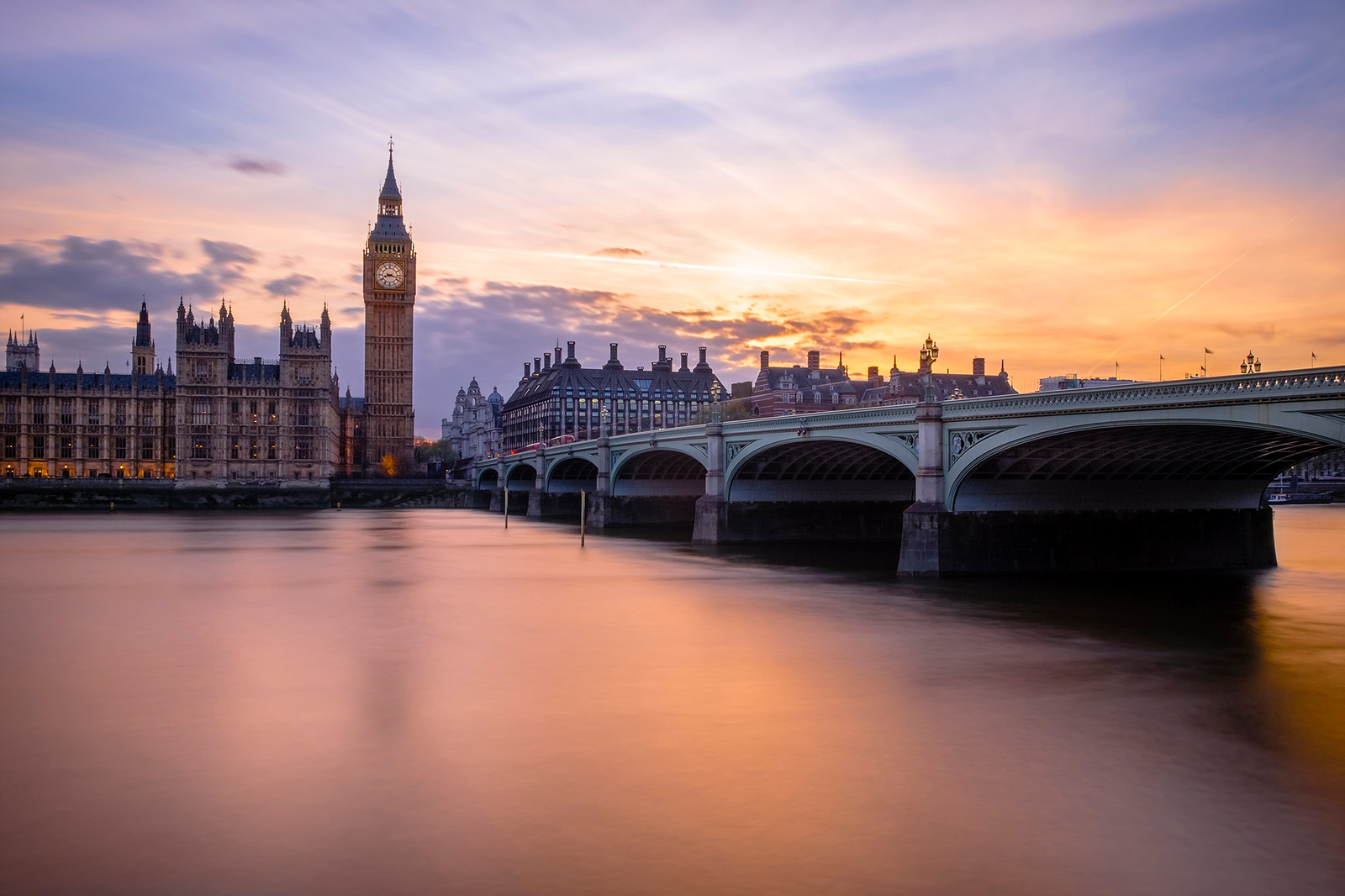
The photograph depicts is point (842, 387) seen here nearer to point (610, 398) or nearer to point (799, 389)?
point (799, 389)

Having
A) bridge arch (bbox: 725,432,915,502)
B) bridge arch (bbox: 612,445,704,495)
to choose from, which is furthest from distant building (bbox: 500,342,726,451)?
bridge arch (bbox: 725,432,915,502)

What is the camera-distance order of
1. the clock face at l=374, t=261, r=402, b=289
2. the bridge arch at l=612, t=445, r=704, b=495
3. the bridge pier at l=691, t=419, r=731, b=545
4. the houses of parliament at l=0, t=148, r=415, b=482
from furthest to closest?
the clock face at l=374, t=261, r=402, b=289
the houses of parliament at l=0, t=148, r=415, b=482
the bridge arch at l=612, t=445, r=704, b=495
the bridge pier at l=691, t=419, r=731, b=545

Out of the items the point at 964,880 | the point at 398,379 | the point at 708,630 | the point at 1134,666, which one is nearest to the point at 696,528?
the point at 708,630

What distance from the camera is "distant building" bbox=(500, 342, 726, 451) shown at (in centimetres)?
17688

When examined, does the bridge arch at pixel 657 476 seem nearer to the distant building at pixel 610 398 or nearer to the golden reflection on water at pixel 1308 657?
the golden reflection on water at pixel 1308 657

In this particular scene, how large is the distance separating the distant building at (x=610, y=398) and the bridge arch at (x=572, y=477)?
7002cm

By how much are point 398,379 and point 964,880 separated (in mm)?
154020

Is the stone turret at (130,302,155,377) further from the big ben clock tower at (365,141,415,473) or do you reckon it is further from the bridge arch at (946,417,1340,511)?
the bridge arch at (946,417,1340,511)

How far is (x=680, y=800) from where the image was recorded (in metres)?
12.6

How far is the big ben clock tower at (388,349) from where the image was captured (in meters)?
154

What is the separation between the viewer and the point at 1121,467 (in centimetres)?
3697

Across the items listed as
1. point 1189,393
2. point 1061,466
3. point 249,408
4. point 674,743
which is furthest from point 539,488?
point 674,743

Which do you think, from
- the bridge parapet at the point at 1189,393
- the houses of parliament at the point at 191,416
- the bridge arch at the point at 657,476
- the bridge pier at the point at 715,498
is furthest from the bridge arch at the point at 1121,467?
the houses of parliament at the point at 191,416

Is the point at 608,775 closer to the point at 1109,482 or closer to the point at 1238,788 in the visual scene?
the point at 1238,788
